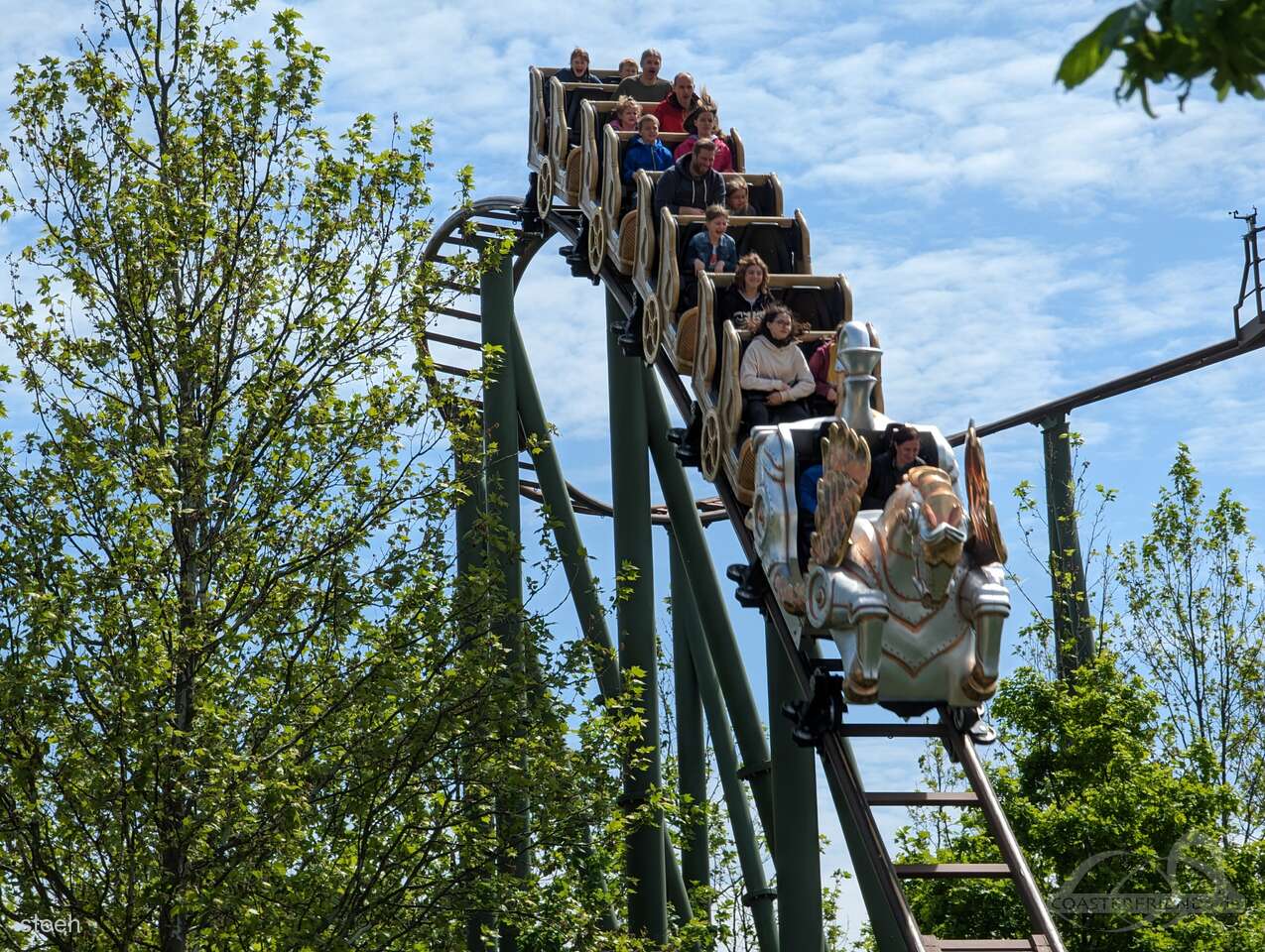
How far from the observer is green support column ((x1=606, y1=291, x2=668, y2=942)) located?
9883 millimetres

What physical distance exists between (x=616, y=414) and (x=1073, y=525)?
4.41m

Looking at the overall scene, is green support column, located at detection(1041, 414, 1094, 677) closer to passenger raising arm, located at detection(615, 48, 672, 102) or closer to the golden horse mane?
passenger raising arm, located at detection(615, 48, 672, 102)

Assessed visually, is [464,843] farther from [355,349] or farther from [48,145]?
[48,145]

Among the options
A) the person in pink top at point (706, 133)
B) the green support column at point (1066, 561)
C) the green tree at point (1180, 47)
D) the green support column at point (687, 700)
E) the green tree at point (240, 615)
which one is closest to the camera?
the green tree at point (1180, 47)

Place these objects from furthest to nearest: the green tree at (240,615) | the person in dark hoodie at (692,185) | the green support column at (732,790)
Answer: the green support column at (732,790) → the person in dark hoodie at (692,185) → the green tree at (240,615)

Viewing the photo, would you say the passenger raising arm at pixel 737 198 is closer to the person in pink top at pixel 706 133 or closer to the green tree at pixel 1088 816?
the person in pink top at pixel 706 133

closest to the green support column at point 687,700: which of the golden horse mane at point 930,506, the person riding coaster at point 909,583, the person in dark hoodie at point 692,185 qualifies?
the person in dark hoodie at point 692,185

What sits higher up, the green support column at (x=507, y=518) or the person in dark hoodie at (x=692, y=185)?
the person in dark hoodie at (x=692, y=185)

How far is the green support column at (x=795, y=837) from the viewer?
815 cm

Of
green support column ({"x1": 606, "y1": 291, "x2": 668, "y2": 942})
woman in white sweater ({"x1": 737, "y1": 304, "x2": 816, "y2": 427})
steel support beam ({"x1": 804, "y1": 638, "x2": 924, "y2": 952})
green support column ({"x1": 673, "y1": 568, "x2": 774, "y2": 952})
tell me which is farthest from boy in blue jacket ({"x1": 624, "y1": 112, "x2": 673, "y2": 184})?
steel support beam ({"x1": 804, "y1": 638, "x2": 924, "y2": 952})

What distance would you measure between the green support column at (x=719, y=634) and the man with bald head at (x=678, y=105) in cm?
237

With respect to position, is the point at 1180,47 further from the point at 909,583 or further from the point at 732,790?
the point at 732,790

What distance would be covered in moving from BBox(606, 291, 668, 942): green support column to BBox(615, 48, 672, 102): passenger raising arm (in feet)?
7.09

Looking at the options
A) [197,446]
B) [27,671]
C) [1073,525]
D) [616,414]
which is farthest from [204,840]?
[1073,525]
